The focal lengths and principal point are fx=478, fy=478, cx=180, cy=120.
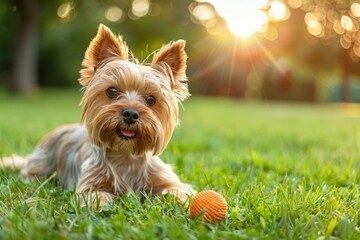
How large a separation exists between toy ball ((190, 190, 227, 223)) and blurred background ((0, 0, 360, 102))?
66.6 feet

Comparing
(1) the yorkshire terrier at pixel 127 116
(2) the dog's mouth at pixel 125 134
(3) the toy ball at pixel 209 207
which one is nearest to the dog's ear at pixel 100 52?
(1) the yorkshire terrier at pixel 127 116

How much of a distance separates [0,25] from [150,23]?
954 centimetres

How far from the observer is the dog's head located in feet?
12.5

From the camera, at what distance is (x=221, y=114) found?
16984 mm

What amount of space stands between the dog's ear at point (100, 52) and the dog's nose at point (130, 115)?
0.67 meters

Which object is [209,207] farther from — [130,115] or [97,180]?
[97,180]

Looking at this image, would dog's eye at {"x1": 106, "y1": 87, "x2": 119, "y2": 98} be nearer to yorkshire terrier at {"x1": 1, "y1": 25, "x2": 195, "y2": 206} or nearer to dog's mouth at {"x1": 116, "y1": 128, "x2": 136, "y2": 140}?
yorkshire terrier at {"x1": 1, "y1": 25, "x2": 195, "y2": 206}

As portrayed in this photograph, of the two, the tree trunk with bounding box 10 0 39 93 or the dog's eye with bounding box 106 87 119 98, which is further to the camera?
the tree trunk with bounding box 10 0 39 93

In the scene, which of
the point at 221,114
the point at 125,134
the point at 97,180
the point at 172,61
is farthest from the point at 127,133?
the point at 221,114

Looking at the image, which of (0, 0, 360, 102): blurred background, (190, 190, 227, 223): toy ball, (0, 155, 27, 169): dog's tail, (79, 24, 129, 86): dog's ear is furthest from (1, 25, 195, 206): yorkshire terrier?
(0, 0, 360, 102): blurred background

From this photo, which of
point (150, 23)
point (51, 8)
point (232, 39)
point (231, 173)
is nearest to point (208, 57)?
point (232, 39)

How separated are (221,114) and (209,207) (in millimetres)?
13868

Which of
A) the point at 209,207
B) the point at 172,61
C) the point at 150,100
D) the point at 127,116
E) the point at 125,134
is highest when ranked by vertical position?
the point at 172,61

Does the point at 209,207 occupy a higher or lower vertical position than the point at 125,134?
lower
